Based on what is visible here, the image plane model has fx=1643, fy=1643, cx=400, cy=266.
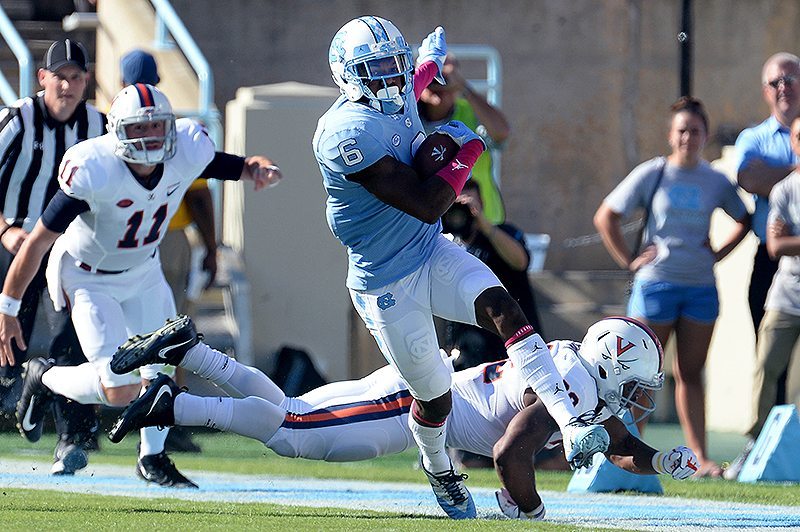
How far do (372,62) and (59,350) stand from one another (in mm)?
2896

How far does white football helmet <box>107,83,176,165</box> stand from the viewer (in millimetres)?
7051

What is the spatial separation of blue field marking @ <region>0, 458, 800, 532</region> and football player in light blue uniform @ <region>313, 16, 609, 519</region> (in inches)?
19.7

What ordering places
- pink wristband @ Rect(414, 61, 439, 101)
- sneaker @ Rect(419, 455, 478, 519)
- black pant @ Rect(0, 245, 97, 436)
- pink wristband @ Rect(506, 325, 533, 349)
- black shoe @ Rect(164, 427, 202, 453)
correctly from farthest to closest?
black shoe @ Rect(164, 427, 202, 453) → black pant @ Rect(0, 245, 97, 436) → pink wristband @ Rect(414, 61, 439, 101) → sneaker @ Rect(419, 455, 478, 519) → pink wristband @ Rect(506, 325, 533, 349)

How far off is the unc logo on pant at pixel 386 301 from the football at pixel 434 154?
17.9 inches

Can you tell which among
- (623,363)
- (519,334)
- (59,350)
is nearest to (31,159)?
(59,350)

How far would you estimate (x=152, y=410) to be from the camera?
6.08 meters

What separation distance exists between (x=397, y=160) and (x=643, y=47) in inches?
419

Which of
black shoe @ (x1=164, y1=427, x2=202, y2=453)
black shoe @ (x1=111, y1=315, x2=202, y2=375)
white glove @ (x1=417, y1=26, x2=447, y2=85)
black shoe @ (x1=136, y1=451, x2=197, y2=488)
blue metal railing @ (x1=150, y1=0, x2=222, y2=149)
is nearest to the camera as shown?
black shoe @ (x1=111, y1=315, x2=202, y2=375)

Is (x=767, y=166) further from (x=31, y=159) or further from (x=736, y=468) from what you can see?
(x=31, y=159)

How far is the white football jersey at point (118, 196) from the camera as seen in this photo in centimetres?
698

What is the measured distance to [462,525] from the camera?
5613 mm

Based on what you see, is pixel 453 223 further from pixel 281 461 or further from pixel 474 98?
pixel 281 461

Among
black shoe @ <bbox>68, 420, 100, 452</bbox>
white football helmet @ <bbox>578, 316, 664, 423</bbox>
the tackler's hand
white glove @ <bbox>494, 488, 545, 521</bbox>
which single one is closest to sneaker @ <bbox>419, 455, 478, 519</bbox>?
white glove @ <bbox>494, 488, 545, 521</bbox>

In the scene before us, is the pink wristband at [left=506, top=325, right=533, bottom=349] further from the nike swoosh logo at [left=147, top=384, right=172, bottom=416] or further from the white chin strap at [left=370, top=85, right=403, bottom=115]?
the nike swoosh logo at [left=147, top=384, right=172, bottom=416]
